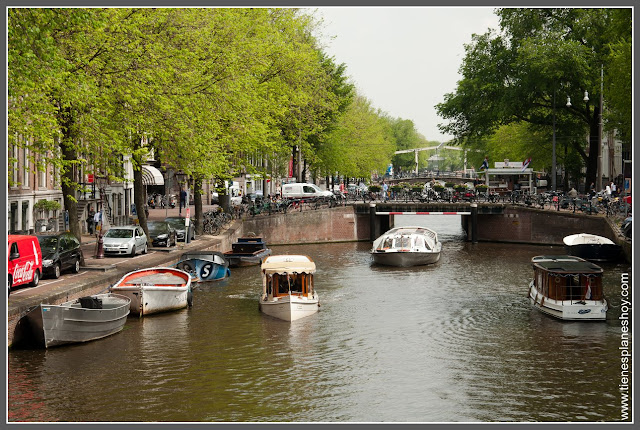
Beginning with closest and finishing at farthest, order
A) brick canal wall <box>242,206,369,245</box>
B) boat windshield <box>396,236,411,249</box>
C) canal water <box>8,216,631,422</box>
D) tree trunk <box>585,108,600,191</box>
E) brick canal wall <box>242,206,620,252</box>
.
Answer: canal water <box>8,216,631,422</box>
boat windshield <box>396,236,411,249</box>
brick canal wall <box>242,206,620,252</box>
brick canal wall <box>242,206,369,245</box>
tree trunk <box>585,108,600,191</box>

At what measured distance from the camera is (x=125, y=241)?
3931cm

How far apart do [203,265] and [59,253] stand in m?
9.62

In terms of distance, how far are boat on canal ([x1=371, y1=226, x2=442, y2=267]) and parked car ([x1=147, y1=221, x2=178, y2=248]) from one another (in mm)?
11015

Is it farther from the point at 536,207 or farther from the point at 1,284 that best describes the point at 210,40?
the point at 536,207

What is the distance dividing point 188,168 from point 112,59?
10.7 metres

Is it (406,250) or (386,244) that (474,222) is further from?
(406,250)

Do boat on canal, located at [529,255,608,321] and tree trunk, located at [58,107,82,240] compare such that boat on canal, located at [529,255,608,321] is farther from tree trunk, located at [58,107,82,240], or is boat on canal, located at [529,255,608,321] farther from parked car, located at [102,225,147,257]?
parked car, located at [102,225,147,257]

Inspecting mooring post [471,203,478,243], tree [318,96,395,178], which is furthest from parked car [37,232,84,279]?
tree [318,96,395,178]

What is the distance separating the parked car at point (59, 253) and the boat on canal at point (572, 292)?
16360mm

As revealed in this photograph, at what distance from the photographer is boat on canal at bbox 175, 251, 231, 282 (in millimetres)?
39344

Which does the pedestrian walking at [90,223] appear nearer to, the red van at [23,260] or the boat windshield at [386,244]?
the boat windshield at [386,244]

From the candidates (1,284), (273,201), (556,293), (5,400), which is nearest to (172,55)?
(1,284)

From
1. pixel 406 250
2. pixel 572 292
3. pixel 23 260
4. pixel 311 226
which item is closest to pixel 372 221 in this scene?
pixel 311 226

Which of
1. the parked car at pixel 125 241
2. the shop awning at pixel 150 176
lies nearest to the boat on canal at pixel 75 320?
the parked car at pixel 125 241
